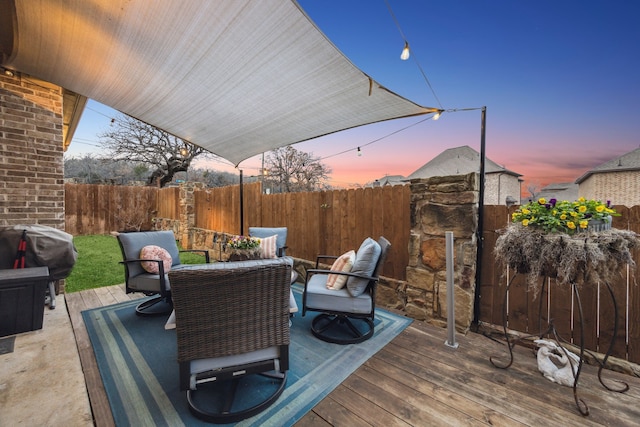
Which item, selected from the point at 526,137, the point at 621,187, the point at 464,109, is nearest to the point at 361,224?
the point at 464,109

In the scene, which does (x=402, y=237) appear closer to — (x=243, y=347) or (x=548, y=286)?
(x=548, y=286)

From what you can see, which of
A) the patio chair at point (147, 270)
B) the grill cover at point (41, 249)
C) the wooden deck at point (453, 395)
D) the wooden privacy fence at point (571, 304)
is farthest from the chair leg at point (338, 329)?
the grill cover at point (41, 249)

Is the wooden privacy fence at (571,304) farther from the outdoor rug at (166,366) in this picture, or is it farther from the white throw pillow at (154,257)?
the white throw pillow at (154,257)

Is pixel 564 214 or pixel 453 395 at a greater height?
pixel 564 214

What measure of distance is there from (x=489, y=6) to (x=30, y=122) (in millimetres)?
6736

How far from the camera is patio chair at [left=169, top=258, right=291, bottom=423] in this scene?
52.6 inches

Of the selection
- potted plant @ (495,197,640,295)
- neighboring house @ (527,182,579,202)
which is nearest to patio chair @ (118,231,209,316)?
potted plant @ (495,197,640,295)

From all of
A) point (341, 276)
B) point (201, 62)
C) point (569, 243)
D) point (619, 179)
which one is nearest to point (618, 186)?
point (619, 179)

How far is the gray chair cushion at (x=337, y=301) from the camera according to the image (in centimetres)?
222

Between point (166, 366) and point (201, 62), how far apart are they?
2.56 metres

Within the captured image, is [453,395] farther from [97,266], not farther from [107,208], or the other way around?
[107,208]

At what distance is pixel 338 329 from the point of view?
2.53m

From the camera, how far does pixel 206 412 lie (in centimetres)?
144

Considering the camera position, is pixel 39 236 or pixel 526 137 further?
pixel 526 137
